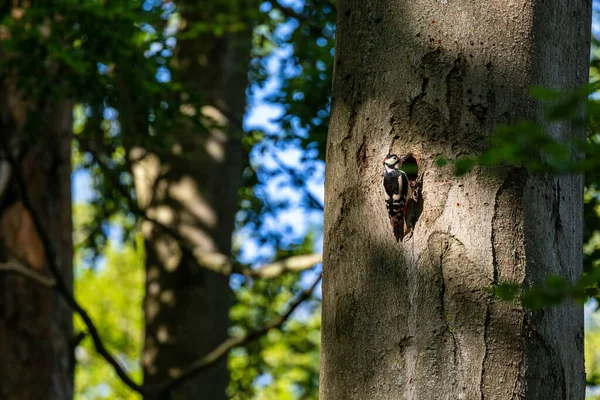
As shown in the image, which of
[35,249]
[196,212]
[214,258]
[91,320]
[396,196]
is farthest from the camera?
[196,212]

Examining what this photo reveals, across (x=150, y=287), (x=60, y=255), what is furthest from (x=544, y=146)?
(x=150, y=287)

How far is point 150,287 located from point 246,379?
1599 mm

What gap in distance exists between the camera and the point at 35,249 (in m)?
5.88

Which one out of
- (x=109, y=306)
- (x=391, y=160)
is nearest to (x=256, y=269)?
(x=391, y=160)

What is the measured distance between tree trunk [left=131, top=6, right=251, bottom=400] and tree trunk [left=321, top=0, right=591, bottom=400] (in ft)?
14.6

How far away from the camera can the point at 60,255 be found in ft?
19.7

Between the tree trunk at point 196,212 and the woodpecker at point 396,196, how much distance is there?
179 inches

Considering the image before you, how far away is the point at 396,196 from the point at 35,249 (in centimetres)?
497

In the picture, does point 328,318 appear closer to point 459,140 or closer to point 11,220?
point 459,140

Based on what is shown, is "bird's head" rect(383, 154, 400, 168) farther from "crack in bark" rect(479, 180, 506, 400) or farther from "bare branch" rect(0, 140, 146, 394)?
"bare branch" rect(0, 140, 146, 394)

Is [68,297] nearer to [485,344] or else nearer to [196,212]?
[196,212]

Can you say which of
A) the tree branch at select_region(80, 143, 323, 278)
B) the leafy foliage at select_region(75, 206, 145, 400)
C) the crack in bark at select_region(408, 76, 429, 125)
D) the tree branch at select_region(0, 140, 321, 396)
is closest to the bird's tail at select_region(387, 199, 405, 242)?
the crack in bark at select_region(408, 76, 429, 125)

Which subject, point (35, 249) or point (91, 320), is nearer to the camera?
point (91, 320)

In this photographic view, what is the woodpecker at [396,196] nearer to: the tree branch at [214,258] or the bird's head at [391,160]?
the bird's head at [391,160]
